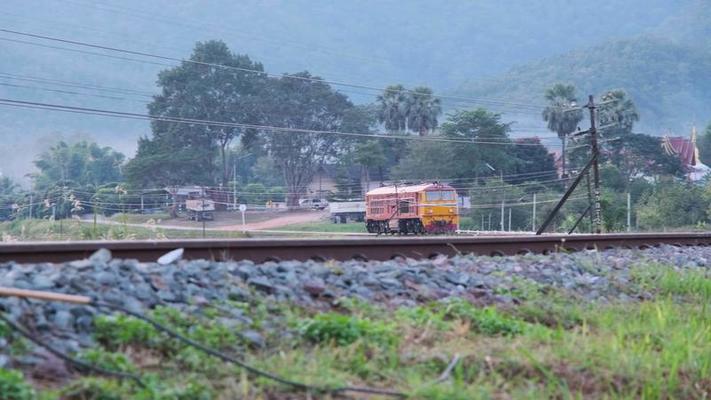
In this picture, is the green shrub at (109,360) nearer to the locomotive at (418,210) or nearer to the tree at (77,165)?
the locomotive at (418,210)

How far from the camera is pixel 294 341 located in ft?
17.2

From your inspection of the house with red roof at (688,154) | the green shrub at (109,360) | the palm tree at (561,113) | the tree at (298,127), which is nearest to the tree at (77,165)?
the tree at (298,127)

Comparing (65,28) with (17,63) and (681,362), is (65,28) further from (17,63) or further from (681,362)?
(681,362)

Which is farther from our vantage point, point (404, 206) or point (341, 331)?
point (404, 206)

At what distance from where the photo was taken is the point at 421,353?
5258 millimetres

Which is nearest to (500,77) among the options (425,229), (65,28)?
(65,28)

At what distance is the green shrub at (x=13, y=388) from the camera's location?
12.3 feet

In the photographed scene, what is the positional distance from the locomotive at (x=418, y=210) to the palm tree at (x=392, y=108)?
65.7 ft

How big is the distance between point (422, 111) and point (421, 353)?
54370mm

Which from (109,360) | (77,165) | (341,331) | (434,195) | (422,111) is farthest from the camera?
(422,111)

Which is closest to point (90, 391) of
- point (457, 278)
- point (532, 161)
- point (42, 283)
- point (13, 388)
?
point (13, 388)

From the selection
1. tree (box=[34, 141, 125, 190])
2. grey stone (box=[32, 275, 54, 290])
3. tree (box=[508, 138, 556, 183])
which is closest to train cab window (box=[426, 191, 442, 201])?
tree (box=[34, 141, 125, 190])

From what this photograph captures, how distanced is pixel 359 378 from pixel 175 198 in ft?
107

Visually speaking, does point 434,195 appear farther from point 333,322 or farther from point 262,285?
point 333,322
